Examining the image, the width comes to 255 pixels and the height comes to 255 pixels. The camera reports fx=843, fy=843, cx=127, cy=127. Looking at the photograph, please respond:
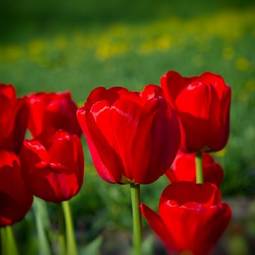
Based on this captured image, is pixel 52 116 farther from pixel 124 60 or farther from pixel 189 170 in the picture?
pixel 124 60

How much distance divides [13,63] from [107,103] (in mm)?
8386

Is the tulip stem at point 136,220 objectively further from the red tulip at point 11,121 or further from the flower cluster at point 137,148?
the red tulip at point 11,121

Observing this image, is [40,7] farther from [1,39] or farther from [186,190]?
[186,190]

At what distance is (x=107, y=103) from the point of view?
1.07 metres

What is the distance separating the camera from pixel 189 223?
1009mm

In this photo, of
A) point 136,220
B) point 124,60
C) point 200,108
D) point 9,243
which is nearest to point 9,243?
point 9,243

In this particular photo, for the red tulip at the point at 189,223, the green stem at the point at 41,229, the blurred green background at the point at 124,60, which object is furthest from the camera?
the blurred green background at the point at 124,60

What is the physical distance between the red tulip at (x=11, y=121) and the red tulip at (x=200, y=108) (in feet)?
0.71

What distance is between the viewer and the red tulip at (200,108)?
3.95ft

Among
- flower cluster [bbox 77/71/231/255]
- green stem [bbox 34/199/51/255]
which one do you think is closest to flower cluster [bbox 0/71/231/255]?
flower cluster [bbox 77/71/231/255]

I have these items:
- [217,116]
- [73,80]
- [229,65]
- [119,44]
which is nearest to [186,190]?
[217,116]

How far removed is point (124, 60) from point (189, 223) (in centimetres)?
688

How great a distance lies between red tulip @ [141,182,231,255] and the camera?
3.30ft

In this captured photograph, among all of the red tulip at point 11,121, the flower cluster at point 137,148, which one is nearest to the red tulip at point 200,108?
the flower cluster at point 137,148
